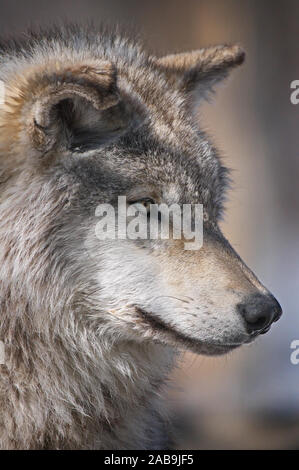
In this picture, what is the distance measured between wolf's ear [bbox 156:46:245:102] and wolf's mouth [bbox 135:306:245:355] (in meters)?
0.78

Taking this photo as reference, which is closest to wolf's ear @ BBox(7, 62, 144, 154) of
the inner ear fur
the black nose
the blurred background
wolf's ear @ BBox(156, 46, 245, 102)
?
the inner ear fur

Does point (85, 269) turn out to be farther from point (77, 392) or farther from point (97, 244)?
point (77, 392)

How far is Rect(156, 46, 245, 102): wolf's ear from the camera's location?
2.09m

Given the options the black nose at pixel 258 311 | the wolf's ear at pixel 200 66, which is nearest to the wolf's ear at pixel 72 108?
the wolf's ear at pixel 200 66

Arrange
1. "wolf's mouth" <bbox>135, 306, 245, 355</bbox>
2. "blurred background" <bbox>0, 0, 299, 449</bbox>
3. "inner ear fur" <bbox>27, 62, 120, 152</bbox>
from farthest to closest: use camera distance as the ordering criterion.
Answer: "blurred background" <bbox>0, 0, 299, 449</bbox> < "wolf's mouth" <bbox>135, 306, 245, 355</bbox> < "inner ear fur" <bbox>27, 62, 120, 152</bbox>

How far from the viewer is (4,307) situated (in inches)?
63.5

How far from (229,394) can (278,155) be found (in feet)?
5.08

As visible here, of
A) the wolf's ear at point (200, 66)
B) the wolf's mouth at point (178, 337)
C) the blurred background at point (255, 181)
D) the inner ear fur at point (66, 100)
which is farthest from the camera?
the blurred background at point (255, 181)

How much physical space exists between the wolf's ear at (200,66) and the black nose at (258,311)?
787 mm

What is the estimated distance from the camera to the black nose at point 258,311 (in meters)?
1.55

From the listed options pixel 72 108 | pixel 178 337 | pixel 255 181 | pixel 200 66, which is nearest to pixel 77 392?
pixel 178 337

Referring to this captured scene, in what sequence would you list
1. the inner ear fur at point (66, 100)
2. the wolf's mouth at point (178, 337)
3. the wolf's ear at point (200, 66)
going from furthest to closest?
the wolf's ear at point (200, 66) → the wolf's mouth at point (178, 337) → the inner ear fur at point (66, 100)

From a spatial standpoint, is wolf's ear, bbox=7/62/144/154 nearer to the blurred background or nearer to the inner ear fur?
the inner ear fur

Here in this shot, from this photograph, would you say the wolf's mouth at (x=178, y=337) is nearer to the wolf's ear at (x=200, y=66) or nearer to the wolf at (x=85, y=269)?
the wolf at (x=85, y=269)
